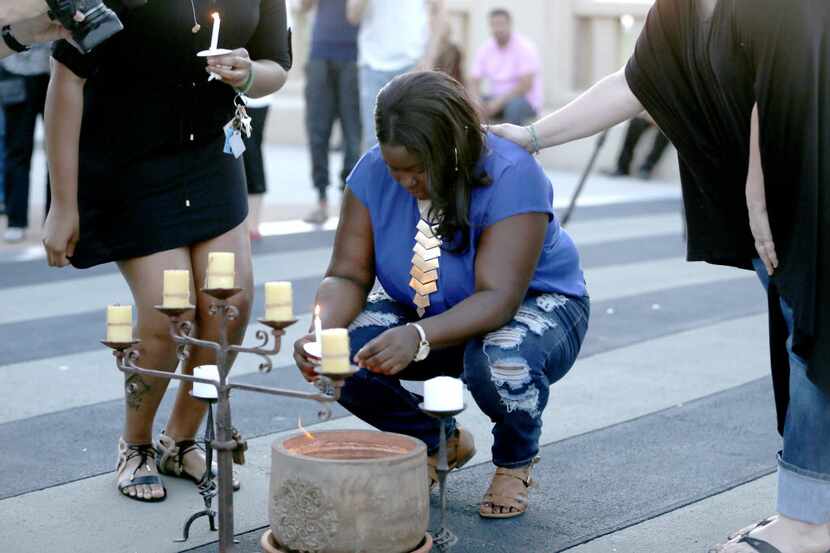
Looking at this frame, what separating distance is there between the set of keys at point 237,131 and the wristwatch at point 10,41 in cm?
70

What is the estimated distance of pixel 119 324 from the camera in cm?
303

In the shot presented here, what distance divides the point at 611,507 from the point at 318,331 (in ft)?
3.75

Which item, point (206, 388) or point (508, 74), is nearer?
point (206, 388)

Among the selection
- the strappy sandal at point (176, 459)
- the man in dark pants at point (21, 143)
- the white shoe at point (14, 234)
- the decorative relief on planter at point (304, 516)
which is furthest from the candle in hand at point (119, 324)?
the white shoe at point (14, 234)

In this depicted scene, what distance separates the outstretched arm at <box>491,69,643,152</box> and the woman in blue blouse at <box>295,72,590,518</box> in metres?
0.05

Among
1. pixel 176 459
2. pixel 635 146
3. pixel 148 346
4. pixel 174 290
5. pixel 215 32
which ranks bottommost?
pixel 635 146

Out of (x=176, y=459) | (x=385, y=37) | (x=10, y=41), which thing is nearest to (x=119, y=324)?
(x=10, y=41)

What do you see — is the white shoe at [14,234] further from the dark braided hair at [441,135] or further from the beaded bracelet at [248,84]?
the dark braided hair at [441,135]

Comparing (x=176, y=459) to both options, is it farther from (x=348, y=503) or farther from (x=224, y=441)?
(x=348, y=503)

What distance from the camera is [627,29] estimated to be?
517 inches

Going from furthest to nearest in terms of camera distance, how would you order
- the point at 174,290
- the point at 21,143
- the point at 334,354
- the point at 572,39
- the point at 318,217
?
the point at 572,39, the point at 318,217, the point at 21,143, the point at 174,290, the point at 334,354

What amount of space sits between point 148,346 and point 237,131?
24.2 inches

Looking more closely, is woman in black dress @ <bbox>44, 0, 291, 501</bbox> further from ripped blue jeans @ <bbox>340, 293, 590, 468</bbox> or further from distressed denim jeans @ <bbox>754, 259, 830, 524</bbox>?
distressed denim jeans @ <bbox>754, 259, 830, 524</bbox>

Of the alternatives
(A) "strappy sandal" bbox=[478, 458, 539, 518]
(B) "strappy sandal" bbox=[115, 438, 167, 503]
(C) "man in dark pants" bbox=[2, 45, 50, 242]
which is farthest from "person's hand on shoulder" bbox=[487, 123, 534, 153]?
(C) "man in dark pants" bbox=[2, 45, 50, 242]
